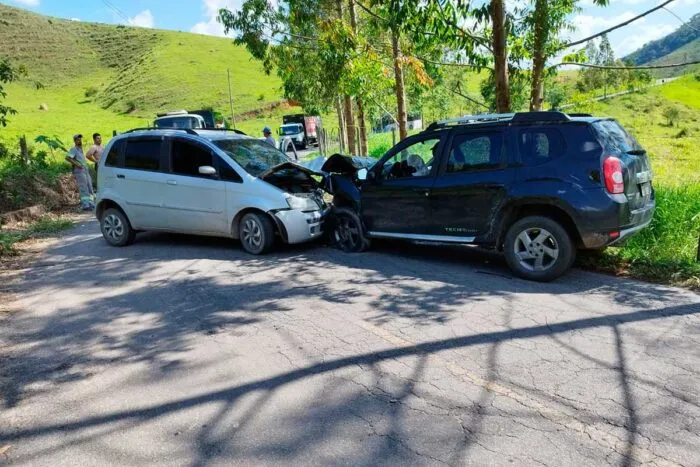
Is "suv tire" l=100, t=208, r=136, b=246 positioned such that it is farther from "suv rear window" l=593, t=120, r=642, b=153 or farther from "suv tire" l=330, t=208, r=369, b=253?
"suv rear window" l=593, t=120, r=642, b=153

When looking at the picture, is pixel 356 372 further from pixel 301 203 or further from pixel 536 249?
pixel 301 203

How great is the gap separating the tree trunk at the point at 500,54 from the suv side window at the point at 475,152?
2.24 metres

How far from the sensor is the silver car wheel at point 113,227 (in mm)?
9109

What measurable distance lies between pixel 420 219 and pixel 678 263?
9.70 ft

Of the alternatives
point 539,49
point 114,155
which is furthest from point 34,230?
point 539,49

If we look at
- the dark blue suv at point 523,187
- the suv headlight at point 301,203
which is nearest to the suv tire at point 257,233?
the suv headlight at point 301,203

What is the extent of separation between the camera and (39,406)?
368 cm

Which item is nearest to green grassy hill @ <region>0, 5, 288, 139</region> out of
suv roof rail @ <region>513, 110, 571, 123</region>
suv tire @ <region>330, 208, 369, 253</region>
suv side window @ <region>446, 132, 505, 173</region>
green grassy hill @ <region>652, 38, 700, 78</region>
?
green grassy hill @ <region>652, 38, 700, 78</region>

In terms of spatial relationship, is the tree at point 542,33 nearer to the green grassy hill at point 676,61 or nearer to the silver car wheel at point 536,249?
the green grassy hill at point 676,61

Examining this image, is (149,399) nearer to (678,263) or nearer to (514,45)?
(678,263)

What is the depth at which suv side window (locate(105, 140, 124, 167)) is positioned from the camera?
9.05 meters

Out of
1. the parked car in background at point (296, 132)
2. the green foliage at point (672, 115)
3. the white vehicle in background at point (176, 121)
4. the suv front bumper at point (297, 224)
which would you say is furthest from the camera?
the green foliage at point (672, 115)

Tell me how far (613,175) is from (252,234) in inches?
191

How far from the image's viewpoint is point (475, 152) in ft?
21.1
